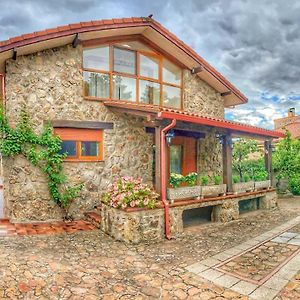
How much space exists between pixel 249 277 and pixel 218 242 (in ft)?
6.98

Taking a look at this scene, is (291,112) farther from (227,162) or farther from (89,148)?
(89,148)

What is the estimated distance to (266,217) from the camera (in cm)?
982

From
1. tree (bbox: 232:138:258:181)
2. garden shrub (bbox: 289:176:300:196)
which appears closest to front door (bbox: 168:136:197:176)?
tree (bbox: 232:138:258:181)

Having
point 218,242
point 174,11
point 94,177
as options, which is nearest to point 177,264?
point 218,242

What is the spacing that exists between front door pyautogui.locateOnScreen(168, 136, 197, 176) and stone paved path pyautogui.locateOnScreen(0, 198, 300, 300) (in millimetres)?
3714

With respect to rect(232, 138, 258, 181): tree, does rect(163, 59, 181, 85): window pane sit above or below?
above

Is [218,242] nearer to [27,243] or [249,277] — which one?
[249,277]

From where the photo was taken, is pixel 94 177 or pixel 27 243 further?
pixel 94 177

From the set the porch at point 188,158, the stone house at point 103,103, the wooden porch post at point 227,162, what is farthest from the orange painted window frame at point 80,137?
the wooden porch post at point 227,162

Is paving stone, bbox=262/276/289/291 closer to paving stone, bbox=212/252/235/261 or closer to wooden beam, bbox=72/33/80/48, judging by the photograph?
paving stone, bbox=212/252/235/261

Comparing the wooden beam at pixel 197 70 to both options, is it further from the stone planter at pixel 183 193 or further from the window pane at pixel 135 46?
the stone planter at pixel 183 193

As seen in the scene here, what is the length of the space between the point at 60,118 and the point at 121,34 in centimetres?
381

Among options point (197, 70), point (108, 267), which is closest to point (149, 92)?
point (197, 70)

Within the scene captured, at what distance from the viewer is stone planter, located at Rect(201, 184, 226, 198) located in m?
8.62
